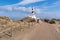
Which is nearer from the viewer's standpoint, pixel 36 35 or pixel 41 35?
pixel 36 35

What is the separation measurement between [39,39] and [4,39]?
3.09 meters

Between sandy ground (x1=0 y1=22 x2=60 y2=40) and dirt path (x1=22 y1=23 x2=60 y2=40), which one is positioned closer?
sandy ground (x1=0 y1=22 x2=60 y2=40)

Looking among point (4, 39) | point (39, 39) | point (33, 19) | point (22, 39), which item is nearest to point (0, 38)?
point (4, 39)

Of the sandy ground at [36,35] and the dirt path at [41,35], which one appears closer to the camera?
the sandy ground at [36,35]

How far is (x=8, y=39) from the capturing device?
53.1 feet

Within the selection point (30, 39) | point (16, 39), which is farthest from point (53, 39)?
point (16, 39)

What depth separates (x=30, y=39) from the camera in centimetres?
1625

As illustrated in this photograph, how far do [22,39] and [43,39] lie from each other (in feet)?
6.25

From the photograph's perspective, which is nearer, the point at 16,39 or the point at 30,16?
the point at 16,39

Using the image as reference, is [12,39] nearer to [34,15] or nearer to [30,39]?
[30,39]

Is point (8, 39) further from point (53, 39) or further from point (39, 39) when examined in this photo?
point (53, 39)

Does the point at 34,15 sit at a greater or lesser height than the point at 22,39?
lesser

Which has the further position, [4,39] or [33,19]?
[33,19]

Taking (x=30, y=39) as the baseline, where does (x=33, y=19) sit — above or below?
below
